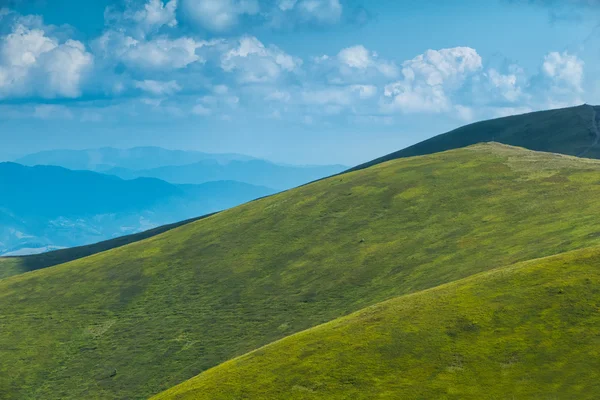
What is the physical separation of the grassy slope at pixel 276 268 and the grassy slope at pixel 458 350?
2608cm

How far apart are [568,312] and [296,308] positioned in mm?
62016

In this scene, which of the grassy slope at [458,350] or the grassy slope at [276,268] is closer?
the grassy slope at [458,350]

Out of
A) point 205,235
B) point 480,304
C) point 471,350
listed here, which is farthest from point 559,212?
point 205,235

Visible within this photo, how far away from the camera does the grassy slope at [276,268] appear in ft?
360

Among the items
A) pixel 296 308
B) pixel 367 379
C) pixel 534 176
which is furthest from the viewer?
pixel 534 176

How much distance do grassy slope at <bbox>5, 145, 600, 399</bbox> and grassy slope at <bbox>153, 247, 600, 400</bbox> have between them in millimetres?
26080

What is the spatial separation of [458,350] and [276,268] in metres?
81.6

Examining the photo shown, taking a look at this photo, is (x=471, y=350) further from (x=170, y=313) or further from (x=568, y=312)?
(x=170, y=313)

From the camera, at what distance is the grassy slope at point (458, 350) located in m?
55.0

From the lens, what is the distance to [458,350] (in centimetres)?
6088

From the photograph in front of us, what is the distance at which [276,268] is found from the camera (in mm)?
140000

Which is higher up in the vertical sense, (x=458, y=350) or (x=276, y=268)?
(x=276, y=268)

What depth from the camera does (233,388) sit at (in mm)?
64250

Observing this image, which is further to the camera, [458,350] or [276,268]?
[276,268]
